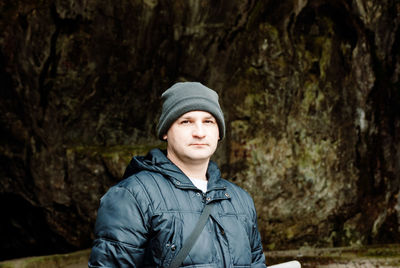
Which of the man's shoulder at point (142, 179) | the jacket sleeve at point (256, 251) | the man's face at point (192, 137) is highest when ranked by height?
the man's face at point (192, 137)

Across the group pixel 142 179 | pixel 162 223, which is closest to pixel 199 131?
pixel 142 179

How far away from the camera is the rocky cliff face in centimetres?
454

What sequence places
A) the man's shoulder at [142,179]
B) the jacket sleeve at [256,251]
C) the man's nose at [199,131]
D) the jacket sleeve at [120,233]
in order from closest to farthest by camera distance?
the jacket sleeve at [120,233] → the man's shoulder at [142,179] → the man's nose at [199,131] → the jacket sleeve at [256,251]

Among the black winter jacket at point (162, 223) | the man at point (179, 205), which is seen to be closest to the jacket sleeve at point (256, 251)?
the man at point (179, 205)

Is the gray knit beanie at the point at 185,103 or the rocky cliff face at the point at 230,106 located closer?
the gray knit beanie at the point at 185,103

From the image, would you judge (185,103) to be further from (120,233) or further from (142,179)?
(120,233)

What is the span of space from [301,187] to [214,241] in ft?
10.6

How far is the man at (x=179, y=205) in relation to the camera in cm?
177

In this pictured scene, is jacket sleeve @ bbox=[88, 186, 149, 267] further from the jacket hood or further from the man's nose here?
the man's nose

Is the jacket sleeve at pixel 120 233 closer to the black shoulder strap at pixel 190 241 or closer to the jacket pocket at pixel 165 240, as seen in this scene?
the jacket pocket at pixel 165 240

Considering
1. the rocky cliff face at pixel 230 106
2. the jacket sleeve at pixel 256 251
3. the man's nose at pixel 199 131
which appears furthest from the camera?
the rocky cliff face at pixel 230 106

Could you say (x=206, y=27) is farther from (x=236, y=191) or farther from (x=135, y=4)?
(x=236, y=191)

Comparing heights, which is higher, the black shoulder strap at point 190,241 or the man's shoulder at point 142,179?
the man's shoulder at point 142,179

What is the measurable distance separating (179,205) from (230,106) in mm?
3004
